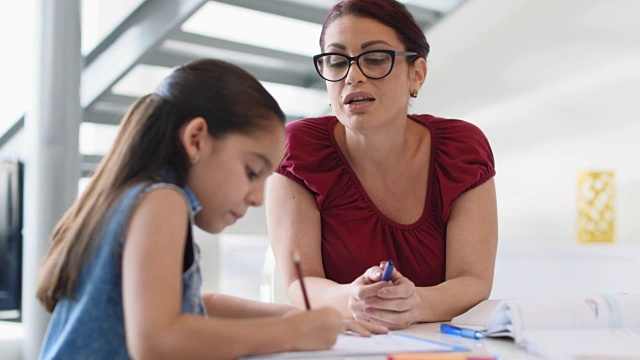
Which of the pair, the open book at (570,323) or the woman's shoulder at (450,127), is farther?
the woman's shoulder at (450,127)

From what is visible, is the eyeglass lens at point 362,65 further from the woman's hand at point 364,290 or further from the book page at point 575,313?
the book page at point 575,313

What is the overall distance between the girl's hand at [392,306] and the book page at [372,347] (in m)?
0.17

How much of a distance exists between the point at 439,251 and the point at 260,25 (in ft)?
7.08

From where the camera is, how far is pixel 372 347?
1070 mm

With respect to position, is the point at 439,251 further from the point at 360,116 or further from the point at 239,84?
the point at 239,84

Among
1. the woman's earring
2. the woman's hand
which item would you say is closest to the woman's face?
the woman's hand

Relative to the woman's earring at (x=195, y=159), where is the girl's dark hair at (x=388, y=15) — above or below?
above

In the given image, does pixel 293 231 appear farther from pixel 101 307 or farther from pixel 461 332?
pixel 101 307

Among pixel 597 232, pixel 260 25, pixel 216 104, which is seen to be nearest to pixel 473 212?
pixel 216 104

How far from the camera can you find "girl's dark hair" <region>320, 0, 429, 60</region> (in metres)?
1.73

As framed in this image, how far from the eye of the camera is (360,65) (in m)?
1.69

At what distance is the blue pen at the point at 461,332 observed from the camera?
4.00 ft

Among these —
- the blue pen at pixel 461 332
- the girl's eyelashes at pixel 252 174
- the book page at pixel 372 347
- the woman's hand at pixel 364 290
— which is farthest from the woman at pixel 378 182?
the girl's eyelashes at pixel 252 174

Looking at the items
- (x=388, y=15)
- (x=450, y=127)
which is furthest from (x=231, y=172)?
(x=450, y=127)
